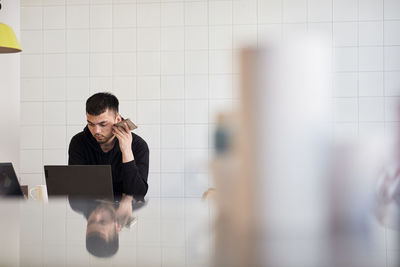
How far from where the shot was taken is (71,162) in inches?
103

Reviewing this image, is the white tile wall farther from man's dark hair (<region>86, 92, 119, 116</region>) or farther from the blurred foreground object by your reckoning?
the blurred foreground object

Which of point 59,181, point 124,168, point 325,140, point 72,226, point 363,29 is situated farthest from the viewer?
point 363,29

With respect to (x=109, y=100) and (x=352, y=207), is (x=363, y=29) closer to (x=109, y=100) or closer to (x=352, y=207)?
(x=109, y=100)

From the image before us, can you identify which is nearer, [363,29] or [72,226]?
[72,226]

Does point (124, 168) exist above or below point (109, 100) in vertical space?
below

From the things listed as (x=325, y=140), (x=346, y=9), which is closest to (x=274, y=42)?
(x=325, y=140)

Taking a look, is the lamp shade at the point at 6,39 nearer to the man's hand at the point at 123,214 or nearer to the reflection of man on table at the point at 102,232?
the man's hand at the point at 123,214

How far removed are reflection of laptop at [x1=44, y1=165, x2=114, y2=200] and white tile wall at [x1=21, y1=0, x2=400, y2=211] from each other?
218cm

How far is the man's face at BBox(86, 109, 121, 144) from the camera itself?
259 centimetres

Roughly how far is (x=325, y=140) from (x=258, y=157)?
0.09 ft

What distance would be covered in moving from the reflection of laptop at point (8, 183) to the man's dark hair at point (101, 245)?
171cm

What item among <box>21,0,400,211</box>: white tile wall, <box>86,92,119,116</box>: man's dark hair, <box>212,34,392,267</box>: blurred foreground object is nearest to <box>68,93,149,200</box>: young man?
<box>86,92,119,116</box>: man's dark hair

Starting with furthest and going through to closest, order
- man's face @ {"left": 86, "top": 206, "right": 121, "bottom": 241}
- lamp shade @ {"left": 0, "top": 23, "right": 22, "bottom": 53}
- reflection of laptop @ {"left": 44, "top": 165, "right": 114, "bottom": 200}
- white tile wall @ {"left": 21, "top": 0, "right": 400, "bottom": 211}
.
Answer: white tile wall @ {"left": 21, "top": 0, "right": 400, "bottom": 211} → lamp shade @ {"left": 0, "top": 23, "right": 22, "bottom": 53} → reflection of laptop @ {"left": 44, "top": 165, "right": 114, "bottom": 200} → man's face @ {"left": 86, "top": 206, "right": 121, "bottom": 241}

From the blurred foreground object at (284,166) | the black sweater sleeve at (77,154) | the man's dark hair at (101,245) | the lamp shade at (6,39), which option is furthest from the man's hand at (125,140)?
the blurred foreground object at (284,166)
